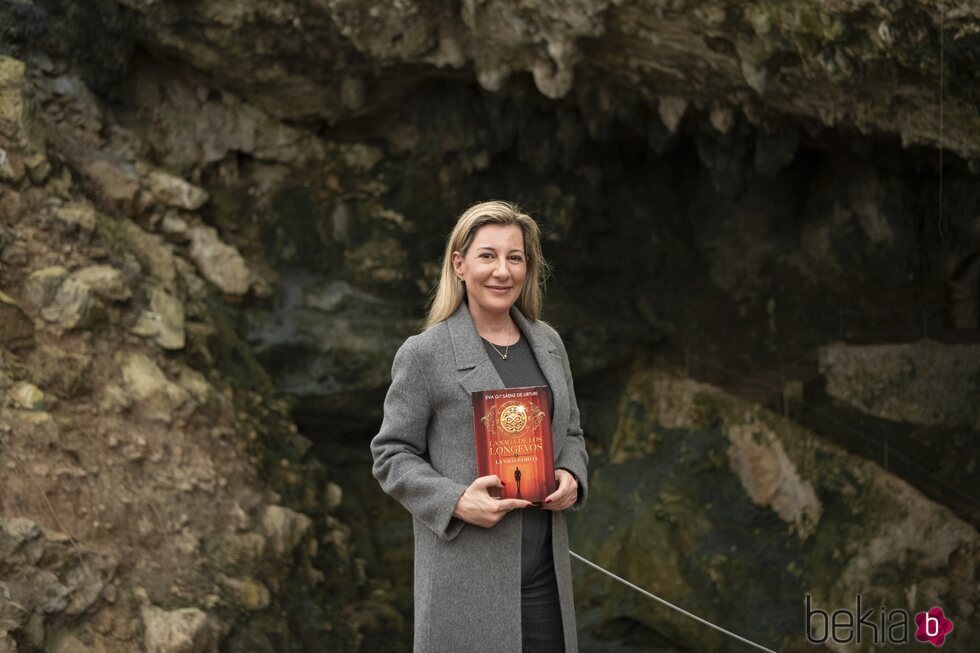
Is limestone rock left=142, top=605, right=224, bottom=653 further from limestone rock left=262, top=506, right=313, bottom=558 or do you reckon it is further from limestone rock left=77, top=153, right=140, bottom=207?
limestone rock left=77, top=153, right=140, bottom=207

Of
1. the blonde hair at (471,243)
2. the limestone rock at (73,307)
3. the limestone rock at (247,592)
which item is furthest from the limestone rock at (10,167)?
the blonde hair at (471,243)

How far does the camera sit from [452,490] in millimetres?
2283

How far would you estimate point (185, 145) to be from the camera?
23.6 ft

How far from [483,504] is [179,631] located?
3045 millimetres

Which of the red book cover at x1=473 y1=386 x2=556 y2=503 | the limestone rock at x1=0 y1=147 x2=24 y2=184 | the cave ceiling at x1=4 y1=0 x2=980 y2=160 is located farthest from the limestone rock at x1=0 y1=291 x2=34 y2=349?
the red book cover at x1=473 y1=386 x2=556 y2=503

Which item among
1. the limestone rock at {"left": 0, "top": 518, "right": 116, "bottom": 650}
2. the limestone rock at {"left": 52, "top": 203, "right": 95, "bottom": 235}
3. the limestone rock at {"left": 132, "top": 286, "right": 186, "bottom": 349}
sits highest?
the limestone rock at {"left": 52, "top": 203, "right": 95, "bottom": 235}

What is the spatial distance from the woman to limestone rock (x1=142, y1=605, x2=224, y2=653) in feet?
9.03

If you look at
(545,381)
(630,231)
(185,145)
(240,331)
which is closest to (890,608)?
(630,231)

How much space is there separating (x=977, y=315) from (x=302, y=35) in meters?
5.02

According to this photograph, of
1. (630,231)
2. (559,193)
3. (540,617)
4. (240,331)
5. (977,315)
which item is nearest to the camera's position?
(540,617)

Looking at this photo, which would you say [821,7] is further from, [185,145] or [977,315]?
[185,145]

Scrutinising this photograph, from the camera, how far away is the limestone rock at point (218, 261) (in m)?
6.93

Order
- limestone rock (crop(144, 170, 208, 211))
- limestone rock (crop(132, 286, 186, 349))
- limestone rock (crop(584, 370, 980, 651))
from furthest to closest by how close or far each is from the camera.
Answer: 1. limestone rock (crop(144, 170, 208, 211))
2. limestone rock (crop(584, 370, 980, 651))
3. limestone rock (crop(132, 286, 186, 349))

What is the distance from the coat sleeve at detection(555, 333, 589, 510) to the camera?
2.47 m
